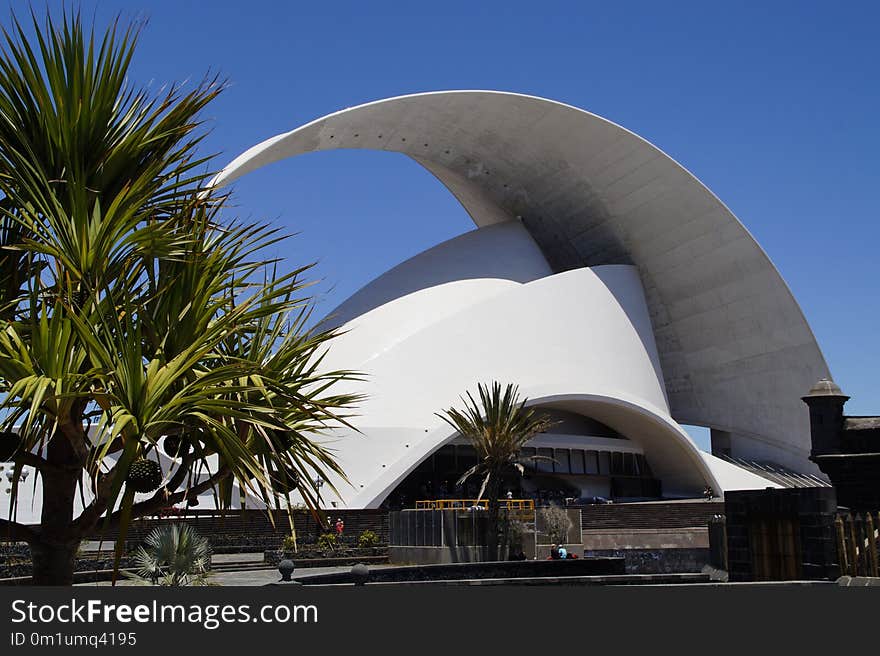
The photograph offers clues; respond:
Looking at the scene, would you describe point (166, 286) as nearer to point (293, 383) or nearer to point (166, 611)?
point (293, 383)

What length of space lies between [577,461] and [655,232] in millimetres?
9585

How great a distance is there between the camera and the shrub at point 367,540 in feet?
77.6

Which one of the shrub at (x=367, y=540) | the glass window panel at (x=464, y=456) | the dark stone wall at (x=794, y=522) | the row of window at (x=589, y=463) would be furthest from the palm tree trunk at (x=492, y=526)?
the row of window at (x=589, y=463)

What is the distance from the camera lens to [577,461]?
38156mm

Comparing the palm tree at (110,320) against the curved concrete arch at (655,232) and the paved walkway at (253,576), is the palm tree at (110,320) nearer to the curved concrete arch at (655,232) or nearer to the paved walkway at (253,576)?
the paved walkway at (253,576)

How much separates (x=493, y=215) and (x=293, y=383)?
3610cm

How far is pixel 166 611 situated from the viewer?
4.75 metres

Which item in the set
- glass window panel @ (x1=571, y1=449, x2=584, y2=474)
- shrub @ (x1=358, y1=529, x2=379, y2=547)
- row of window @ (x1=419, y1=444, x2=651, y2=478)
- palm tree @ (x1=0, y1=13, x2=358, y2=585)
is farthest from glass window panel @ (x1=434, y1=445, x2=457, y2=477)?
palm tree @ (x1=0, y1=13, x2=358, y2=585)

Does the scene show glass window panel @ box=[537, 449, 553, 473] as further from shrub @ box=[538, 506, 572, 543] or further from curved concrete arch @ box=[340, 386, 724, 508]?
shrub @ box=[538, 506, 572, 543]

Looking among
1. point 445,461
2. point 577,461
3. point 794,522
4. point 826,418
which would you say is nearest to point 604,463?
point 577,461

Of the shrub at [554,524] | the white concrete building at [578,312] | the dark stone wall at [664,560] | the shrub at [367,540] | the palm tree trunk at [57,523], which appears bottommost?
the dark stone wall at [664,560]

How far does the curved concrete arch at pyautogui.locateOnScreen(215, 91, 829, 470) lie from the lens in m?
36.1

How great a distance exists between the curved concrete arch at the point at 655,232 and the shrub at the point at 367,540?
49.5ft

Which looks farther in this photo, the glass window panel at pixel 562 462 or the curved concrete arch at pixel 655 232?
the glass window panel at pixel 562 462
